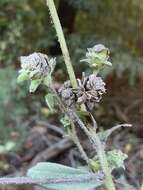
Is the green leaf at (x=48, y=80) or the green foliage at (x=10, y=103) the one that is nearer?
the green leaf at (x=48, y=80)

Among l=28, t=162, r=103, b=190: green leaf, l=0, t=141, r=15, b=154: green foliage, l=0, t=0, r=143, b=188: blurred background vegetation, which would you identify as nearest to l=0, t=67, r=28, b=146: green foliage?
l=0, t=0, r=143, b=188: blurred background vegetation

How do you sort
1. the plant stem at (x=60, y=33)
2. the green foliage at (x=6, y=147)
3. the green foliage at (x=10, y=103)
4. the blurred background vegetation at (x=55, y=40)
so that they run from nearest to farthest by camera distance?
the plant stem at (x=60, y=33) < the green foliage at (x=6, y=147) < the green foliage at (x=10, y=103) < the blurred background vegetation at (x=55, y=40)

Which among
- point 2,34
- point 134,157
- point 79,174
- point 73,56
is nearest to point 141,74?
point 73,56

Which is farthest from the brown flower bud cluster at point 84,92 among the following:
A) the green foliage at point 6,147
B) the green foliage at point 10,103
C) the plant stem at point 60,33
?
the green foliage at point 10,103

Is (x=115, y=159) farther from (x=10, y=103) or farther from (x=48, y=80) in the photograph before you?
(x=10, y=103)

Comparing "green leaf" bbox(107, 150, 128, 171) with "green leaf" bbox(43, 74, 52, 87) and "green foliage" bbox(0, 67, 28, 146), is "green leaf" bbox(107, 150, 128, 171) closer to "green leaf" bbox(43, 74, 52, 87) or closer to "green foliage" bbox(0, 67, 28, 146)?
"green leaf" bbox(43, 74, 52, 87)

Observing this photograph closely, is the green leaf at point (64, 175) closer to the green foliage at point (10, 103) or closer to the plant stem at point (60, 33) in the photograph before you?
the plant stem at point (60, 33)

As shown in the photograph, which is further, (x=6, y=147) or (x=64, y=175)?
(x=6, y=147)

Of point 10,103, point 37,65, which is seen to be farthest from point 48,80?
point 10,103
